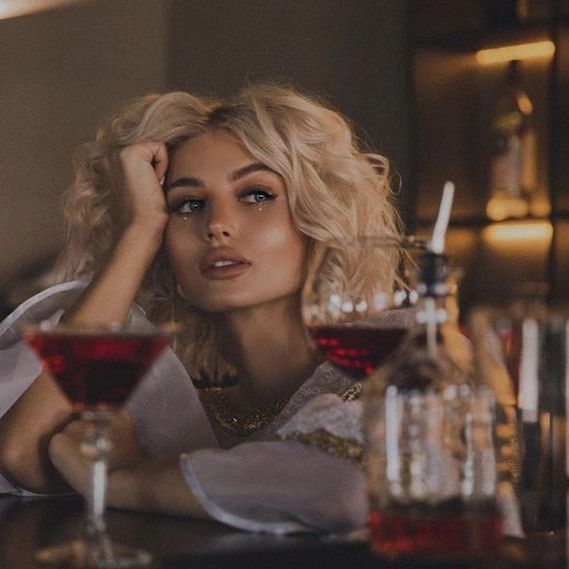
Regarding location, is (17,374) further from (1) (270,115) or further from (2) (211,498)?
(2) (211,498)

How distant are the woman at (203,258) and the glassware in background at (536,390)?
0.54 metres

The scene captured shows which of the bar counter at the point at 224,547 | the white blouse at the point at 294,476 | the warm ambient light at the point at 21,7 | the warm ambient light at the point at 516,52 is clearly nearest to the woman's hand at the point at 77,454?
the bar counter at the point at 224,547

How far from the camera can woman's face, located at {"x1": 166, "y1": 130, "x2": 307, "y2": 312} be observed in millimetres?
1903

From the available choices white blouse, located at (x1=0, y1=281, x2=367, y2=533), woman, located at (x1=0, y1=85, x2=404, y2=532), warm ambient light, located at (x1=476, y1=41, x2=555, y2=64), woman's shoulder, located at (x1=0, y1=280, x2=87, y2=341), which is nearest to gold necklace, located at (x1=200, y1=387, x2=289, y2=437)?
woman, located at (x1=0, y1=85, x2=404, y2=532)

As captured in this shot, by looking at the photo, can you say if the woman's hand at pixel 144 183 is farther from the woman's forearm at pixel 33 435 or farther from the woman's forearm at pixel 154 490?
the woman's forearm at pixel 154 490

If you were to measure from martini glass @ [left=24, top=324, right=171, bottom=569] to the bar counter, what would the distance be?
0.12 feet

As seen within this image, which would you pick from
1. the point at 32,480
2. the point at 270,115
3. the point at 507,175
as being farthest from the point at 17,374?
the point at 507,175

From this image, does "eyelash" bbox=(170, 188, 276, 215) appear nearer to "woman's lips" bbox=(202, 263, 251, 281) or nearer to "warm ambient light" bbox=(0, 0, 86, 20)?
"woman's lips" bbox=(202, 263, 251, 281)

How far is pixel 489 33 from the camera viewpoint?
3600 millimetres

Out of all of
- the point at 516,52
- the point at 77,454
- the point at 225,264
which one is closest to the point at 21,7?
the point at 516,52

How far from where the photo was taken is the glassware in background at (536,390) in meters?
1.06

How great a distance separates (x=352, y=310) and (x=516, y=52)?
2.44 meters

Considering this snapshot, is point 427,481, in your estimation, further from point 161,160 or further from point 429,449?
point 161,160

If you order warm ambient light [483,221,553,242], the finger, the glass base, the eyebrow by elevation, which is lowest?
the glass base
